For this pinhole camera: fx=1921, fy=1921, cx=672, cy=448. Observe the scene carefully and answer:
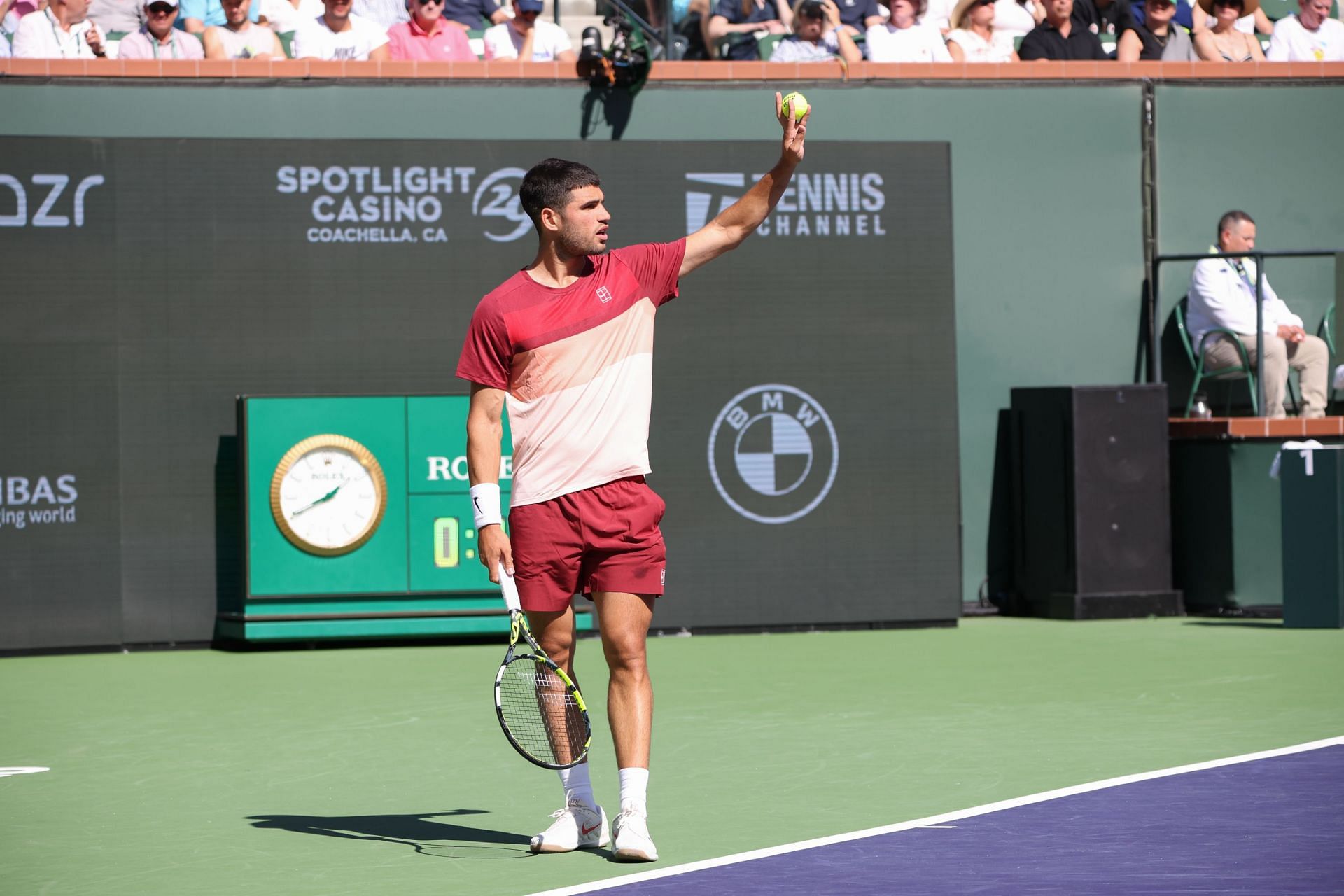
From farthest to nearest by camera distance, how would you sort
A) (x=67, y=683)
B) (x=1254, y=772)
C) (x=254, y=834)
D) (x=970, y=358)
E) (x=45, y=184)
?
(x=970, y=358) → (x=45, y=184) → (x=67, y=683) → (x=1254, y=772) → (x=254, y=834)

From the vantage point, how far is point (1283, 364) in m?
13.3

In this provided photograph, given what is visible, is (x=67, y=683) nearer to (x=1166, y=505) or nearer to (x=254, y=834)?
(x=254, y=834)

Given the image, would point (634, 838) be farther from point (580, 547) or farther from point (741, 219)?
point (741, 219)

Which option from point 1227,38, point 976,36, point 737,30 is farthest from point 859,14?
point 1227,38

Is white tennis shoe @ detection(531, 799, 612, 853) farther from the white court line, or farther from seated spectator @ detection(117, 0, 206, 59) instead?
seated spectator @ detection(117, 0, 206, 59)

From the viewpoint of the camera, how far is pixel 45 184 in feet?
39.1

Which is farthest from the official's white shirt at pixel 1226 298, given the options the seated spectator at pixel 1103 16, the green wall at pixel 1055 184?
the seated spectator at pixel 1103 16

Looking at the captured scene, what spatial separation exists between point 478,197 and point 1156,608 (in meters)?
5.39

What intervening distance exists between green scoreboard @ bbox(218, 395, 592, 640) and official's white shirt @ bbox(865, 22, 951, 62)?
4.29 metres

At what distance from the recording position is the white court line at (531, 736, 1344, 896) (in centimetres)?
542

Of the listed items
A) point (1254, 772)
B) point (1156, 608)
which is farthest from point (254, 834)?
point (1156, 608)

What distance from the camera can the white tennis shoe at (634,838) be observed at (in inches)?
224

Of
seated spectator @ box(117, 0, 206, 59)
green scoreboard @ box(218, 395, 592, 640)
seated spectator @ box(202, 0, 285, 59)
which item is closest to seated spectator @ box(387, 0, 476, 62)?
seated spectator @ box(202, 0, 285, 59)

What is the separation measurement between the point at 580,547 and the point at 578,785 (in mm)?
761
